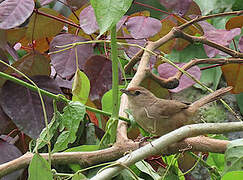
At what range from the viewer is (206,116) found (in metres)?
1.57

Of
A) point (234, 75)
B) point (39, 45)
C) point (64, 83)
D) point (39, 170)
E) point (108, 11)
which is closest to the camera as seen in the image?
point (108, 11)

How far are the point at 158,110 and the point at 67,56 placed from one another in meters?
0.36

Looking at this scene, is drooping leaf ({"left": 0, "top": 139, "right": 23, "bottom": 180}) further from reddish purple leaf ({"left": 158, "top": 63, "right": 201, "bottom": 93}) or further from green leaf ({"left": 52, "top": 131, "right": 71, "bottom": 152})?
reddish purple leaf ({"left": 158, "top": 63, "right": 201, "bottom": 93})

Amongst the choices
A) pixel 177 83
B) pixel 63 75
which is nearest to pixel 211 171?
pixel 177 83

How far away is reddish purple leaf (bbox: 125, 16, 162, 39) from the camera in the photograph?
115 centimetres

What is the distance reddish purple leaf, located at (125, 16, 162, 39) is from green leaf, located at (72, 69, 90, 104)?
297 millimetres

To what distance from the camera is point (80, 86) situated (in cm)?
89

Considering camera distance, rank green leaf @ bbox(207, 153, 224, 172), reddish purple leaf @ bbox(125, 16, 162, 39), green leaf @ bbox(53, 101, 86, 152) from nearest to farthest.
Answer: green leaf @ bbox(53, 101, 86, 152) → green leaf @ bbox(207, 153, 224, 172) → reddish purple leaf @ bbox(125, 16, 162, 39)

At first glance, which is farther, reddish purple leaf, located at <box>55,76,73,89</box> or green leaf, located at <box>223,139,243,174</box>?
reddish purple leaf, located at <box>55,76,73,89</box>

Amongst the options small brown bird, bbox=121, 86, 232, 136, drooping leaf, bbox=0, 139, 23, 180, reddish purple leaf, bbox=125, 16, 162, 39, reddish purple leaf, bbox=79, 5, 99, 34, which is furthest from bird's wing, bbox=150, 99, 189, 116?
drooping leaf, bbox=0, 139, 23, 180

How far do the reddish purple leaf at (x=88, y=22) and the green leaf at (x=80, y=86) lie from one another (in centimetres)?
20

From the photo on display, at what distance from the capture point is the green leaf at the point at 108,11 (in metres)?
0.53

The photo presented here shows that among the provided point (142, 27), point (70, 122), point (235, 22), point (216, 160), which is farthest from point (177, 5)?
point (70, 122)

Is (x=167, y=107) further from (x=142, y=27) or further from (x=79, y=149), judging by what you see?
(x=79, y=149)
